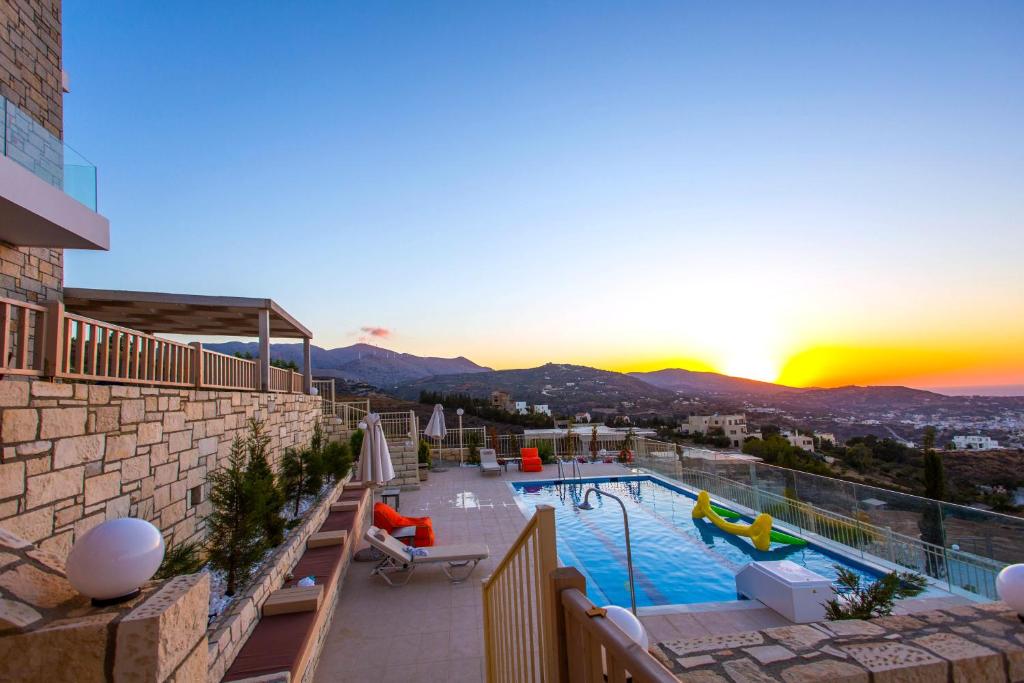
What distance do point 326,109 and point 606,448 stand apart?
47.6 feet

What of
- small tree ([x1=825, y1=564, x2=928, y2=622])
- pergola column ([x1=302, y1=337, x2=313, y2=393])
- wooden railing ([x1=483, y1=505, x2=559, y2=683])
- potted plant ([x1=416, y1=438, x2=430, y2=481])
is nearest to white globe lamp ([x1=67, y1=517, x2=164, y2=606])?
wooden railing ([x1=483, y1=505, x2=559, y2=683])

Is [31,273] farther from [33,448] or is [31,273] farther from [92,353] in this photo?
[33,448]

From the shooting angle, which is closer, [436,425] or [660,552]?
[660,552]

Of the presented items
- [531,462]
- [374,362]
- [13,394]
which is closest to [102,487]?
[13,394]

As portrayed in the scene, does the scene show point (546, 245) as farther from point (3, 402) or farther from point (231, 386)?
point (3, 402)

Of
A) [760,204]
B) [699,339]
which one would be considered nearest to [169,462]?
[760,204]

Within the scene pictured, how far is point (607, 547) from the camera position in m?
8.80

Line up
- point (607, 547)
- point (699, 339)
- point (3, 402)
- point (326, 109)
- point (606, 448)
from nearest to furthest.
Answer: point (3, 402), point (607, 547), point (326, 109), point (606, 448), point (699, 339)

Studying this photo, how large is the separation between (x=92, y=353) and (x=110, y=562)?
3.53 meters

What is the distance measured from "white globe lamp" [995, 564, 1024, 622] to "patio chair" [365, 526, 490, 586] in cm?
491

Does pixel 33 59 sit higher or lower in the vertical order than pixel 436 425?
higher

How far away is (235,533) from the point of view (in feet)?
15.2

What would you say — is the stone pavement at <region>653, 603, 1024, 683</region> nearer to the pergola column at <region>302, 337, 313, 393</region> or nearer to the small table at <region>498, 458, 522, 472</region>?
the pergola column at <region>302, 337, 313, 393</region>

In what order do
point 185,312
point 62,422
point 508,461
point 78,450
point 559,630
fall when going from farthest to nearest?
point 508,461
point 185,312
point 78,450
point 62,422
point 559,630
